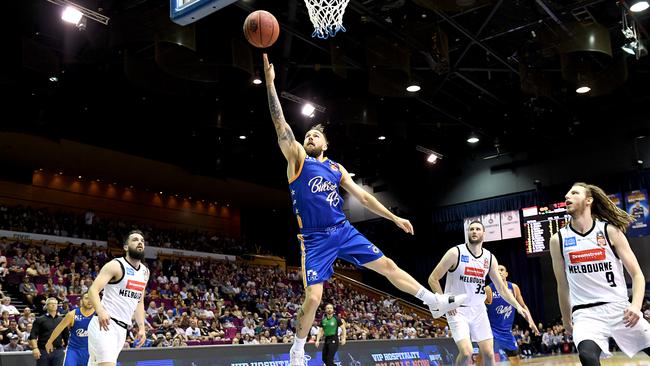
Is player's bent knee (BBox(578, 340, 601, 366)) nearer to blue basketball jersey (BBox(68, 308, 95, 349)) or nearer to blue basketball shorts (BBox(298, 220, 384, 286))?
blue basketball shorts (BBox(298, 220, 384, 286))

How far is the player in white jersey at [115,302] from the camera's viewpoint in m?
6.27

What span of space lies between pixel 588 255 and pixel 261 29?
3855 millimetres

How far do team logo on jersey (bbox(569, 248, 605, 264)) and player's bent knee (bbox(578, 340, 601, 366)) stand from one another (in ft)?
2.15

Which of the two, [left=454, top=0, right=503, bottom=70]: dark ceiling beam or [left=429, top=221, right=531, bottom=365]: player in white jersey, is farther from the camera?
[left=454, top=0, right=503, bottom=70]: dark ceiling beam

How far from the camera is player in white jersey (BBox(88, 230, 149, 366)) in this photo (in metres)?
6.27

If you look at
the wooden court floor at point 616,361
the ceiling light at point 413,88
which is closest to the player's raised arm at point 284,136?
the wooden court floor at point 616,361

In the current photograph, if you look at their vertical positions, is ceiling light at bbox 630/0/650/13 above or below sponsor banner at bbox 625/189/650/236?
above

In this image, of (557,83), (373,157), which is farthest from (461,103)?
(373,157)

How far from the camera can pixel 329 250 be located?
18.5ft

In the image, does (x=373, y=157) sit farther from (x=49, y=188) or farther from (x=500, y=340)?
(x=500, y=340)

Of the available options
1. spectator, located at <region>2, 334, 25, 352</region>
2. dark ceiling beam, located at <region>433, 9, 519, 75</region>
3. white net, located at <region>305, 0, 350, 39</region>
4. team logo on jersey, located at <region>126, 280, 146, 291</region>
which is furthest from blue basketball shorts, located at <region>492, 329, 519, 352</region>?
spectator, located at <region>2, 334, 25, 352</region>

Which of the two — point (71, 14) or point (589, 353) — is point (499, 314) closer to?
point (589, 353)

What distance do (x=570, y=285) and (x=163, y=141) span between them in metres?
20.1

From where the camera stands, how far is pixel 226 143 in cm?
2409
